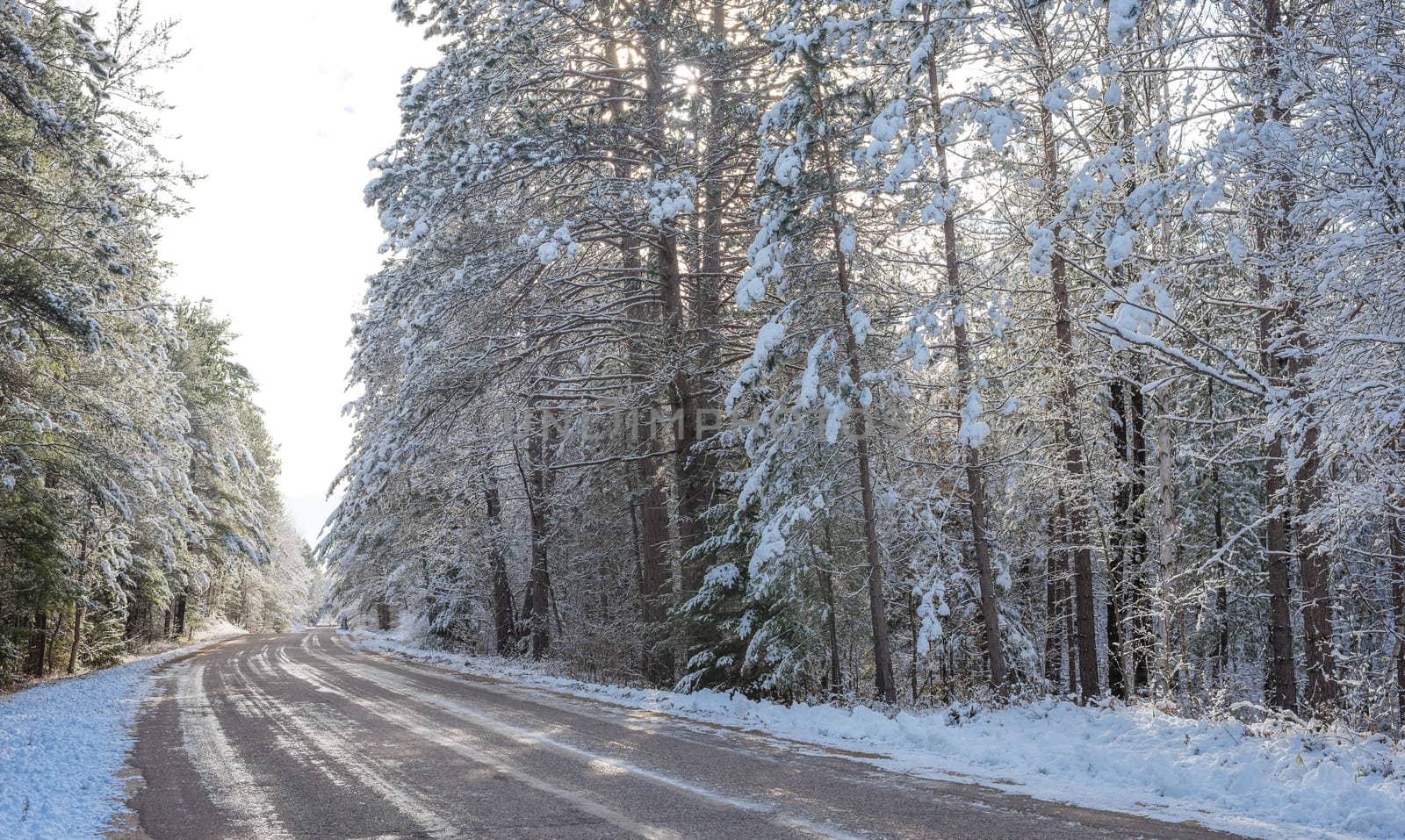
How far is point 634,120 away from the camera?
14.7 meters

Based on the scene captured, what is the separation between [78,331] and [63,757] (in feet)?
20.2

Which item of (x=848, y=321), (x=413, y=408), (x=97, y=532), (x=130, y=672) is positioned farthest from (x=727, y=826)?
(x=130, y=672)

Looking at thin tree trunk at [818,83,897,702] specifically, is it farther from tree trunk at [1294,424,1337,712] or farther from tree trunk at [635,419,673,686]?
tree trunk at [1294,424,1337,712]

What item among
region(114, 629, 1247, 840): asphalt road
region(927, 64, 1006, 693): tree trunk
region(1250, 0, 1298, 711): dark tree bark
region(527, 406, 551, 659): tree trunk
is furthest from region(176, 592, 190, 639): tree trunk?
region(1250, 0, 1298, 711): dark tree bark

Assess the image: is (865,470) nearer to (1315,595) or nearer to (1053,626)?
(1315,595)

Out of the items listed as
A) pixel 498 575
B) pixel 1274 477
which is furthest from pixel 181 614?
pixel 1274 477

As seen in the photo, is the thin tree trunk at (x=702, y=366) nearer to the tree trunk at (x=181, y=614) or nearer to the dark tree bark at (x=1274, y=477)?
the dark tree bark at (x=1274, y=477)

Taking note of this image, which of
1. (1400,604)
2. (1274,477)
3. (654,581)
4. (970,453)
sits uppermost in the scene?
(970,453)

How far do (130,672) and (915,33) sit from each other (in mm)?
24656

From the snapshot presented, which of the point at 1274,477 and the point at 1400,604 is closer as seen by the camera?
the point at 1274,477

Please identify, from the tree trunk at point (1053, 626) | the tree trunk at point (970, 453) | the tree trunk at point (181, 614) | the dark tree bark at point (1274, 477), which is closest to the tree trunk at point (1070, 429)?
the tree trunk at point (970, 453)

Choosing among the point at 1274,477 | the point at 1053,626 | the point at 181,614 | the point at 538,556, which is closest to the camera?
the point at 1274,477

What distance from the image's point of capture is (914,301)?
10938mm

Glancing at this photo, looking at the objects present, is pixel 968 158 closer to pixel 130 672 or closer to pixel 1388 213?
pixel 1388 213
